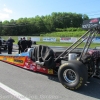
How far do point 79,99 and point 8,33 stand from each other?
79.2 metres

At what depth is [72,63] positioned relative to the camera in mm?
4242

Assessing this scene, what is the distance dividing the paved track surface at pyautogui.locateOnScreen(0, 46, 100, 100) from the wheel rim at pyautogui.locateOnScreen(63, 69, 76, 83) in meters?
0.27

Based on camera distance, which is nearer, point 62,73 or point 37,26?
point 62,73

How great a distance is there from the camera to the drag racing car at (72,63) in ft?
13.6

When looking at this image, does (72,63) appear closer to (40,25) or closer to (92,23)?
(92,23)

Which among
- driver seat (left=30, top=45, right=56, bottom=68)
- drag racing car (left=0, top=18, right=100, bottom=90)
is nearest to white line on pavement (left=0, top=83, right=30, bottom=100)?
drag racing car (left=0, top=18, right=100, bottom=90)

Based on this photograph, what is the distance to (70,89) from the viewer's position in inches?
167

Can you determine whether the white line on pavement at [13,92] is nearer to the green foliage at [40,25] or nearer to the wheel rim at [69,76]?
the wheel rim at [69,76]

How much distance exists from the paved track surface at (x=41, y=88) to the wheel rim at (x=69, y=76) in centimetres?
27

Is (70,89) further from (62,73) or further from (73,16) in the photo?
(73,16)

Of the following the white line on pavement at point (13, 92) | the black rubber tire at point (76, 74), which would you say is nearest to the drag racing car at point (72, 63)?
the black rubber tire at point (76, 74)

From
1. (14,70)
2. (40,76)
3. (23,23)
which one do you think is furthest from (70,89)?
(23,23)

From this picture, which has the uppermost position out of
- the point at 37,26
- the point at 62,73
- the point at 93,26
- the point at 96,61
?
the point at 37,26

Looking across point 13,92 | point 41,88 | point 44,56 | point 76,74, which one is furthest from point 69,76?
point 13,92
